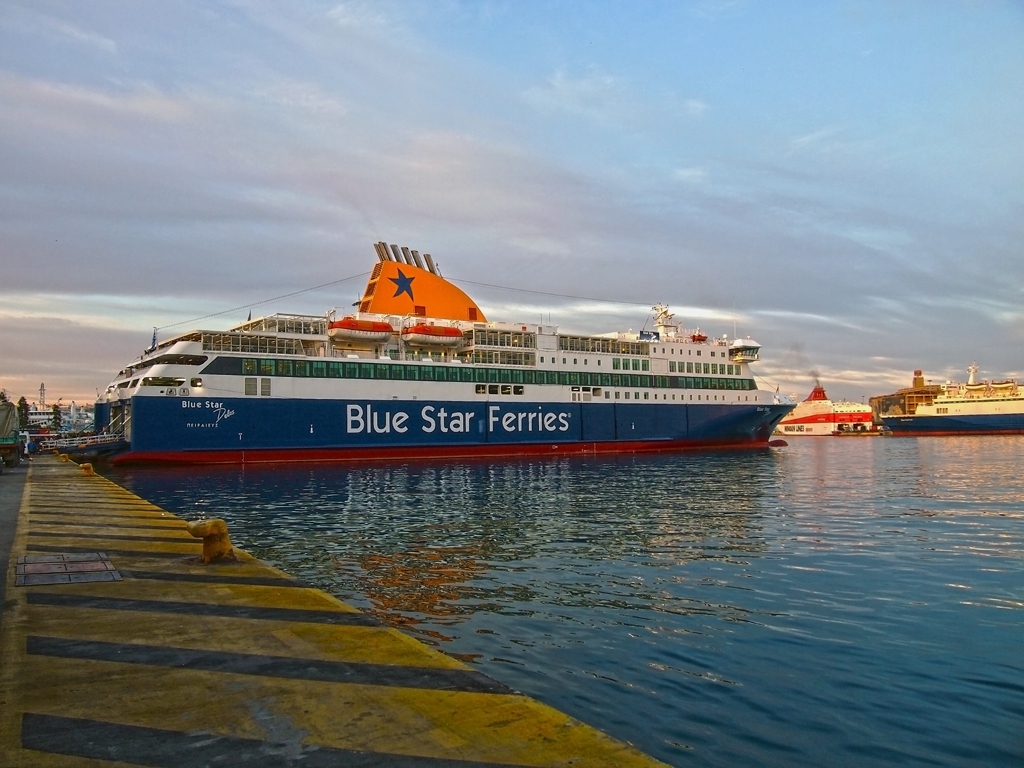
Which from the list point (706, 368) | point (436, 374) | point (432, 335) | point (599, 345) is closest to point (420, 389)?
point (436, 374)

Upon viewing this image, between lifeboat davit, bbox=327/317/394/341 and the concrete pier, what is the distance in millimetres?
40420

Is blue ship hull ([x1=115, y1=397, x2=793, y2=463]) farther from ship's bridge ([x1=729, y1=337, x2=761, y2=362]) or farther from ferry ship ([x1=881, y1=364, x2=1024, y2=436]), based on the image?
ferry ship ([x1=881, y1=364, x2=1024, y2=436])

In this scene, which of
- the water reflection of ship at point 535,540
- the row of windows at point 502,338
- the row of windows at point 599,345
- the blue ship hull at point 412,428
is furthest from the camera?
the row of windows at point 599,345

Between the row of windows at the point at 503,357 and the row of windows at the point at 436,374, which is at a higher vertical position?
the row of windows at the point at 503,357

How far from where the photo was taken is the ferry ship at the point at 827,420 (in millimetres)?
156375

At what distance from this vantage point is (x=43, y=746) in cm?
460

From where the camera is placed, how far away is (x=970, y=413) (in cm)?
11844

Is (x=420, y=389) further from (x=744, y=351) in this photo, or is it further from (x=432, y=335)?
(x=744, y=351)

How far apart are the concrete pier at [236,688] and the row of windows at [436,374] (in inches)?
1488

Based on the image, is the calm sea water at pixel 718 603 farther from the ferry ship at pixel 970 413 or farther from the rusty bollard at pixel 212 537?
the ferry ship at pixel 970 413

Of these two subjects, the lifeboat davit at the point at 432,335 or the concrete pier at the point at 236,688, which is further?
the lifeboat davit at the point at 432,335

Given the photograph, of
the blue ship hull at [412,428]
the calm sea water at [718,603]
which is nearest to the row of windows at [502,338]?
the blue ship hull at [412,428]

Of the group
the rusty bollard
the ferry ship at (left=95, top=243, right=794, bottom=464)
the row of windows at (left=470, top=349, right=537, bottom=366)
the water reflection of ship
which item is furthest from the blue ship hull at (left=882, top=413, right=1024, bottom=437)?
the rusty bollard

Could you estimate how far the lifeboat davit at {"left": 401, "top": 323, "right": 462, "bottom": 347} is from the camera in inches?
2077
